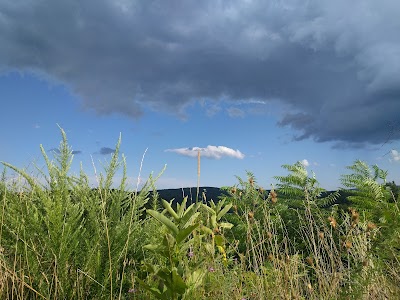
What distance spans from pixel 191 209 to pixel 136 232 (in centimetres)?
115

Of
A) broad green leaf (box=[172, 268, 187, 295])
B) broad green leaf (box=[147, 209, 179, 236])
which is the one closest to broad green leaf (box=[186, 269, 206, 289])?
broad green leaf (box=[172, 268, 187, 295])

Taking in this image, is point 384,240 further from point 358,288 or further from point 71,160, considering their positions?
point 71,160

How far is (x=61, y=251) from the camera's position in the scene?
2506 millimetres

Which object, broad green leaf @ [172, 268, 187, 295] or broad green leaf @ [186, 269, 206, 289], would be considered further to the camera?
broad green leaf @ [186, 269, 206, 289]

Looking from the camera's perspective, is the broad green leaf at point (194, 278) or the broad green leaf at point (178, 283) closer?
the broad green leaf at point (178, 283)

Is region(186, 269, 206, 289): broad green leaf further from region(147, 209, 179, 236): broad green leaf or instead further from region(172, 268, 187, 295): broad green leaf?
region(147, 209, 179, 236): broad green leaf

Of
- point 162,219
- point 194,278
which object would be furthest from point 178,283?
point 162,219

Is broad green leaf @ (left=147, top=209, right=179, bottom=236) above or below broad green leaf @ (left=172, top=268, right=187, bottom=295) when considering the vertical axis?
above

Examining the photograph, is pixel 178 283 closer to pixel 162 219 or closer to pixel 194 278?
pixel 194 278

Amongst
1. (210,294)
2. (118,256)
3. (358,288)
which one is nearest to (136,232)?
(118,256)

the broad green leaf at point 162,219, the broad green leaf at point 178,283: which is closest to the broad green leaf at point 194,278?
the broad green leaf at point 178,283

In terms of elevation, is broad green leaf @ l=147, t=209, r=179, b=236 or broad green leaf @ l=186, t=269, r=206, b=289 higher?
broad green leaf @ l=147, t=209, r=179, b=236

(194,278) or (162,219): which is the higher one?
(162,219)

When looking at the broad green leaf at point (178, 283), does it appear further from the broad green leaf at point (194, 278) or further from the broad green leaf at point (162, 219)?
the broad green leaf at point (162, 219)
